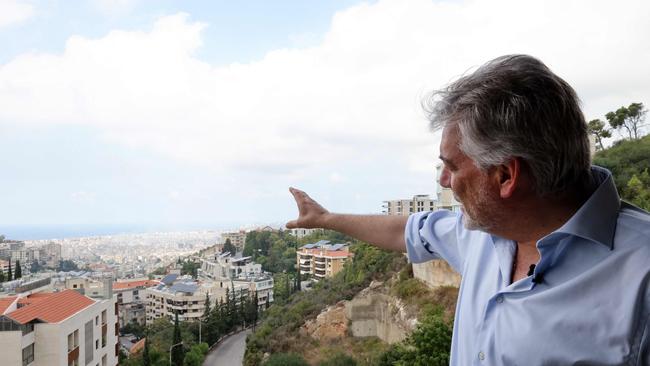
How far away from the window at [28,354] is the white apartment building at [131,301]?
10420 mm

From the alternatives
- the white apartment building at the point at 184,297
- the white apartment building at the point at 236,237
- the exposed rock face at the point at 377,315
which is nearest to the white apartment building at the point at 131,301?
the white apartment building at the point at 184,297

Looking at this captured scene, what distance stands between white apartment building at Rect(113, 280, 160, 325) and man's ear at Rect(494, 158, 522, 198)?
51.8 ft

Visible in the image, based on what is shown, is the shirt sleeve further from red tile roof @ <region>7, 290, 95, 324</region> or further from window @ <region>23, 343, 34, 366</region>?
window @ <region>23, 343, 34, 366</region>

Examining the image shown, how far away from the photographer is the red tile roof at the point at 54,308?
Result: 4635 millimetres

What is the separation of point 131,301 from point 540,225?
55.2ft

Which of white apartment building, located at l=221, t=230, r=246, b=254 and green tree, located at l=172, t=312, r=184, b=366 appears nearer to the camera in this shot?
green tree, located at l=172, t=312, r=184, b=366

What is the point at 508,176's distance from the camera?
46 centimetres

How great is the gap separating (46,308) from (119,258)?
21212mm

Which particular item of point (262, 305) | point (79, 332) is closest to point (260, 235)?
point (262, 305)

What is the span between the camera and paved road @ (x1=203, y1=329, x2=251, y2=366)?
9.70 m

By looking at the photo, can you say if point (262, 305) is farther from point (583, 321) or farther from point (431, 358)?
point (583, 321)

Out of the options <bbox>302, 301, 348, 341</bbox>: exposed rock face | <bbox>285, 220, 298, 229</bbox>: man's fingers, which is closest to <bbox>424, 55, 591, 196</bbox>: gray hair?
<bbox>285, 220, 298, 229</bbox>: man's fingers

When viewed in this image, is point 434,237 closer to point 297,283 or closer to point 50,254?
point 297,283

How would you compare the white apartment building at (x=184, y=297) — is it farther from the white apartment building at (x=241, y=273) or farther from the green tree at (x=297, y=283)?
the green tree at (x=297, y=283)
